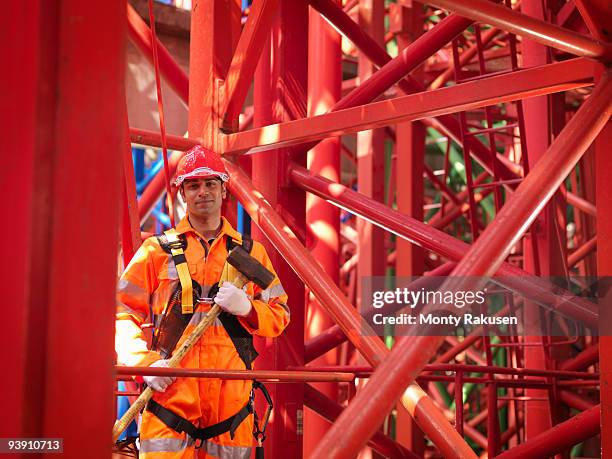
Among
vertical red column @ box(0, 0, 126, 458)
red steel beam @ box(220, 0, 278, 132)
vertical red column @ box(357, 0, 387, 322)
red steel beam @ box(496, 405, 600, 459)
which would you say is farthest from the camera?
vertical red column @ box(357, 0, 387, 322)

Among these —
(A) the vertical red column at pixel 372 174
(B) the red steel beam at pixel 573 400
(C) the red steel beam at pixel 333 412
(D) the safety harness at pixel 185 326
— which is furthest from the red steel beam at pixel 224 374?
(A) the vertical red column at pixel 372 174

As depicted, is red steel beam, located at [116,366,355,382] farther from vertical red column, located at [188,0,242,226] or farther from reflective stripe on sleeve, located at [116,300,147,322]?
vertical red column, located at [188,0,242,226]

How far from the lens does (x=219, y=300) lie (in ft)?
16.9

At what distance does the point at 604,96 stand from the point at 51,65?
3824mm

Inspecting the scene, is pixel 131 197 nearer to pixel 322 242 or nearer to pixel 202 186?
pixel 202 186

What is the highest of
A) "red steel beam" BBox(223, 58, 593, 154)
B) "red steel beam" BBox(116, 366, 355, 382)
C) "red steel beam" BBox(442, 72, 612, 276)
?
"red steel beam" BBox(223, 58, 593, 154)

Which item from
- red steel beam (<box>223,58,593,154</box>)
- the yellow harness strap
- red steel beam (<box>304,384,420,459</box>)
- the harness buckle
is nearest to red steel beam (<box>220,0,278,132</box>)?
red steel beam (<box>223,58,593,154</box>)

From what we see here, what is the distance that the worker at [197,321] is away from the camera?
5.13 meters

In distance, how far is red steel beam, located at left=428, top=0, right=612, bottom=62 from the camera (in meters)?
5.43

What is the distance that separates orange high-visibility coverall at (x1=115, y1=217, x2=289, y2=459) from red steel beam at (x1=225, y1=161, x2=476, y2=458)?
793 millimetres

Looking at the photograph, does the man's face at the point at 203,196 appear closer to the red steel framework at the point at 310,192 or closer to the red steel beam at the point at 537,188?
the red steel framework at the point at 310,192

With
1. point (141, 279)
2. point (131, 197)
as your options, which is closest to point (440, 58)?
point (131, 197)

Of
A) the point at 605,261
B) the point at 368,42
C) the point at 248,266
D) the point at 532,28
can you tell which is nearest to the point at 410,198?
the point at 368,42

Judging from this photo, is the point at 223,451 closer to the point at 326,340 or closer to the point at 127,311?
the point at 127,311
